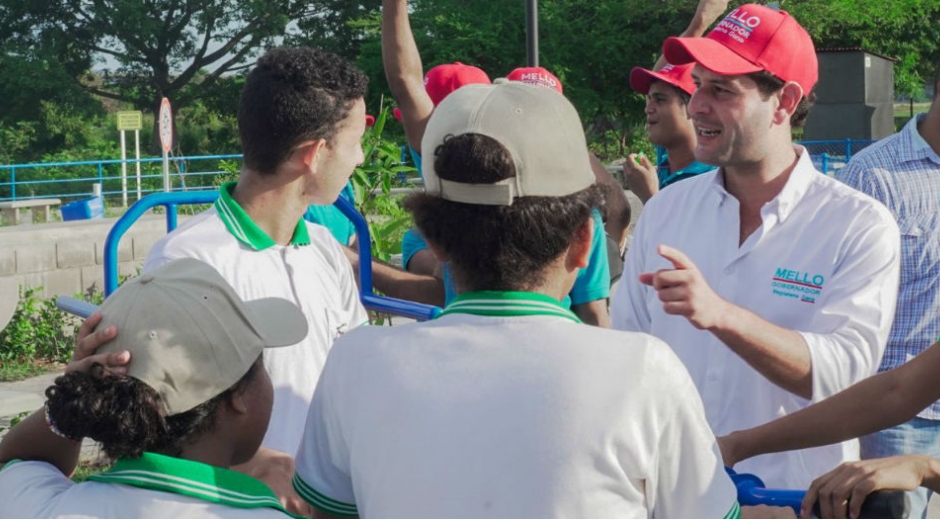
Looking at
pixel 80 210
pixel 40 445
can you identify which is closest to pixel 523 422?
pixel 40 445

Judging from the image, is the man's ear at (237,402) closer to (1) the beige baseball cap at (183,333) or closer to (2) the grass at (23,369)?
(1) the beige baseball cap at (183,333)

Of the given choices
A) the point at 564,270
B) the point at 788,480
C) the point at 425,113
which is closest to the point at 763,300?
the point at 788,480

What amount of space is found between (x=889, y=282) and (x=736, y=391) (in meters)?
0.44

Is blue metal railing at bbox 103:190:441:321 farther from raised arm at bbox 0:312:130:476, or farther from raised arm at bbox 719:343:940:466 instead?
raised arm at bbox 719:343:940:466

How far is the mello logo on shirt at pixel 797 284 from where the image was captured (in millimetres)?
2826

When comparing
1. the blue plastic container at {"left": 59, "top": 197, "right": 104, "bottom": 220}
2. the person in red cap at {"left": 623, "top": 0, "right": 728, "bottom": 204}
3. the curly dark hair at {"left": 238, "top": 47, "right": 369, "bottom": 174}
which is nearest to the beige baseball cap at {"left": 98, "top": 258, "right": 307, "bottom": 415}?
the curly dark hair at {"left": 238, "top": 47, "right": 369, "bottom": 174}

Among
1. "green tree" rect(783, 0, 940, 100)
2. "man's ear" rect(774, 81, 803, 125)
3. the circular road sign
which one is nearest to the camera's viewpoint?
"man's ear" rect(774, 81, 803, 125)

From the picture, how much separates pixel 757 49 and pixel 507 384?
162cm

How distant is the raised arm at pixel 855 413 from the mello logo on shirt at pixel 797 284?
311 mm

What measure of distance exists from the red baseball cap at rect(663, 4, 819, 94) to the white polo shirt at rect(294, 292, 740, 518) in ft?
4.59

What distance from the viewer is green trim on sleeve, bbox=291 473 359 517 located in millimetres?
1975

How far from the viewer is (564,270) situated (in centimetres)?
192

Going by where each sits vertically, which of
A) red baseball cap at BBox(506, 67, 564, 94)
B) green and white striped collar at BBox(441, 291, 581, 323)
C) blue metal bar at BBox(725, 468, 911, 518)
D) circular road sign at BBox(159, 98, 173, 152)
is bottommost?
circular road sign at BBox(159, 98, 173, 152)

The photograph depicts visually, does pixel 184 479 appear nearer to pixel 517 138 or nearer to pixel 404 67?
pixel 517 138
